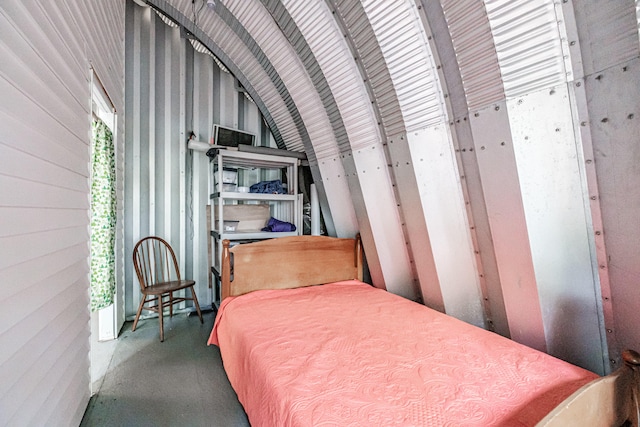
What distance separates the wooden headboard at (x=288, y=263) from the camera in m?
2.33

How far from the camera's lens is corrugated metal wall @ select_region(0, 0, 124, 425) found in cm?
89

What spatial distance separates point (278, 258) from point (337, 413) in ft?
5.43

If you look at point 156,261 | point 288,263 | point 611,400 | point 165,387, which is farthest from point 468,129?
point 156,261

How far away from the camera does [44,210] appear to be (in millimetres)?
1126

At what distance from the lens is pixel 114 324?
8.56 ft

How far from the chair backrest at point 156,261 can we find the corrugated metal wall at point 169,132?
0.11 meters

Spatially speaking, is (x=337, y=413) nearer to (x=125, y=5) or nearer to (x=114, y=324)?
(x=114, y=324)

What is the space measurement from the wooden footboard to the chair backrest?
135 inches

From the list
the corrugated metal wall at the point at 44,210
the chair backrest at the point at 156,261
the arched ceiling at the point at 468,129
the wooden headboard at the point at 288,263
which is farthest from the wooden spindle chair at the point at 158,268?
the arched ceiling at the point at 468,129

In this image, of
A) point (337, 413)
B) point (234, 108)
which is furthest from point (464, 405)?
point (234, 108)

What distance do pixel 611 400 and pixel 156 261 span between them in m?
3.74

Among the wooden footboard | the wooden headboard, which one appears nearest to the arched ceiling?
the wooden headboard

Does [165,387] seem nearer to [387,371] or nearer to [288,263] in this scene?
[288,263]

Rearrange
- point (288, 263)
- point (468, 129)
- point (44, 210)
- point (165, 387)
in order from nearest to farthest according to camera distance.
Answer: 1. point (44, 210)
2. point (468, 129)
3. point (165, 387)
4. point (288, 263)
